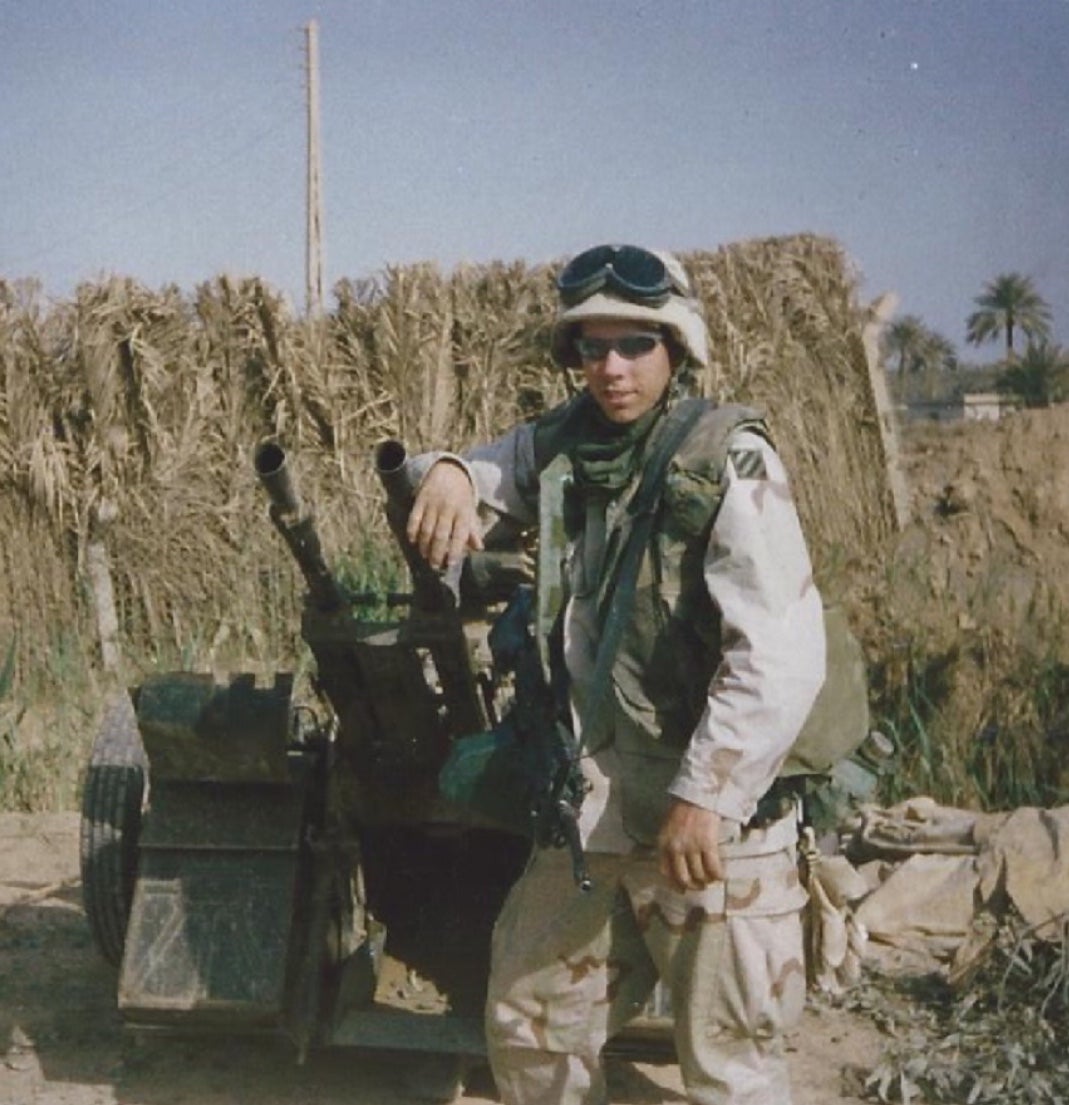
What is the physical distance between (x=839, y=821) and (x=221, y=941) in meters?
1.59

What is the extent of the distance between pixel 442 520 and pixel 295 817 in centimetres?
128

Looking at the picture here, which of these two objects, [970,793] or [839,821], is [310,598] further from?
[970,793]

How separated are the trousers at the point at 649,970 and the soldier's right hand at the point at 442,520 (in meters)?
0.65

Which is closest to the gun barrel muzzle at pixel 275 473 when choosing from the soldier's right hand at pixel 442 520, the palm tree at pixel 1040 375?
the soldier's right hand at pixel 442 520

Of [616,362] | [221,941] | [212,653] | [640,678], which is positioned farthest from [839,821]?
[212,653]

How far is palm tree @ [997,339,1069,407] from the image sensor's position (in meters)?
22.8

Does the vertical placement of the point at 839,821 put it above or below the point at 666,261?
below

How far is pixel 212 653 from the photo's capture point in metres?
9.17

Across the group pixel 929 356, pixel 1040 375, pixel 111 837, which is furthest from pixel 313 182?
pixel 929 356

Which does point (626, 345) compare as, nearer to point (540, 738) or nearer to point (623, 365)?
point (623, 365)

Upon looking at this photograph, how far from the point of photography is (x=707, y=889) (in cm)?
320

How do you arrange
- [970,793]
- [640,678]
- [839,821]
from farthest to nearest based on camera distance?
[970,793] → [839,821] → [640,678]

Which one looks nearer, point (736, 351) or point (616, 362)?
point (616, 362)

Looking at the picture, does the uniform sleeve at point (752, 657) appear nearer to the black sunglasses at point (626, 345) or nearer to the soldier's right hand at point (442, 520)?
the black sunglasses at point (626, 345)
